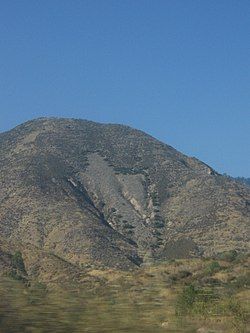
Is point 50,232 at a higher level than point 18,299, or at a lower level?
higher

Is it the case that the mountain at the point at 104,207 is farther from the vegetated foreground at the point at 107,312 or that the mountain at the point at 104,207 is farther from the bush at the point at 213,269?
the vegetated foreground at the point at 107,312

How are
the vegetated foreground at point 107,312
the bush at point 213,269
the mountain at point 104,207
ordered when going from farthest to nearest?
the mountain at point 104,207 → the bush at point 213,269 → the vegetated foreground at point 107,312

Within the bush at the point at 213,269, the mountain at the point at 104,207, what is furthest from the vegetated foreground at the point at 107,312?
the mountain at the point at 104,207

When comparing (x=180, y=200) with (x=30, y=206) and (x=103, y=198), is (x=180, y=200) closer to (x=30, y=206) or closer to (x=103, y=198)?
(x=103, y=198)

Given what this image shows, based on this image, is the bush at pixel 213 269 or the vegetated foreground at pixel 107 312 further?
the bush at pixel 213 269

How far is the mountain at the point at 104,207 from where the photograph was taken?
104 meters

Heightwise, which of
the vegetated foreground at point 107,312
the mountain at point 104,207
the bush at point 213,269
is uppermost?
the mountain at point 104,207

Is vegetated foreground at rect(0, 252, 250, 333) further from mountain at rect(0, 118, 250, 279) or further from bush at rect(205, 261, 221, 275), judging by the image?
mountain at rect(0, 118, 250, 279)

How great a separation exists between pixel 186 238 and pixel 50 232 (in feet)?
83.6

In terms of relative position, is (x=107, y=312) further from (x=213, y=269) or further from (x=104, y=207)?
(x=104, y=207)

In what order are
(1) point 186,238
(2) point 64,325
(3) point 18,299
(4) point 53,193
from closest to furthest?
1. (2) point 64,325
2. (3) point 18,299
3. (1) point 186,238
4. (4) point 53,193

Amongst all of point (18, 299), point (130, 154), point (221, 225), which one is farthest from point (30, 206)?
point (18, 299)

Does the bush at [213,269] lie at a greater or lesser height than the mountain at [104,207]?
lesser

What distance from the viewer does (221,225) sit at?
118 m
